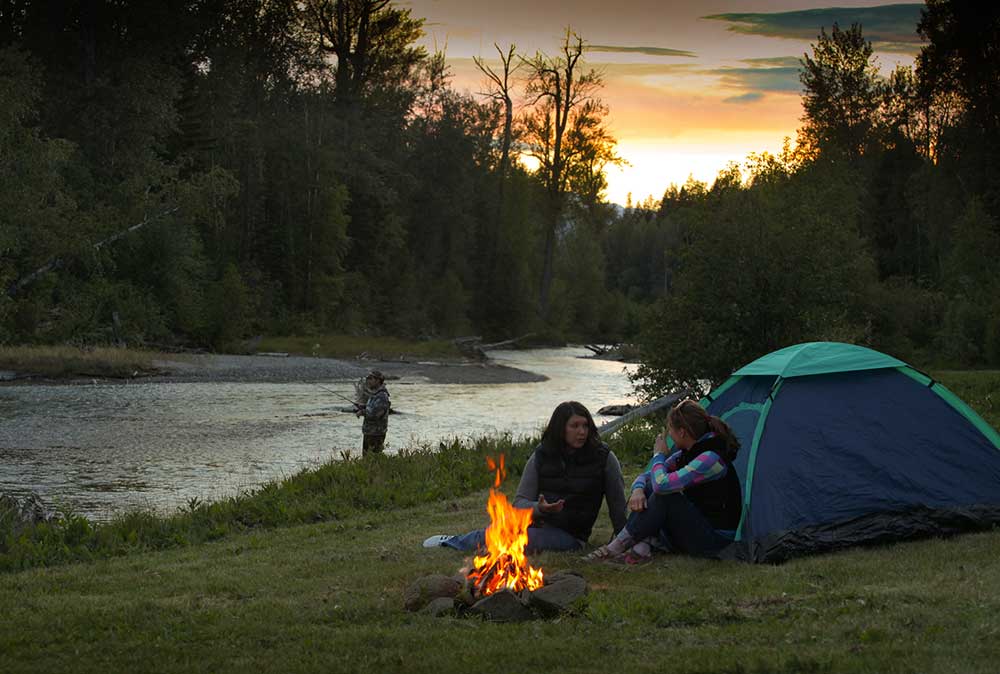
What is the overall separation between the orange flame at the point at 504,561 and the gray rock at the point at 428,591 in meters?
0.15

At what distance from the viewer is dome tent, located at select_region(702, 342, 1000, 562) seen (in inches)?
393

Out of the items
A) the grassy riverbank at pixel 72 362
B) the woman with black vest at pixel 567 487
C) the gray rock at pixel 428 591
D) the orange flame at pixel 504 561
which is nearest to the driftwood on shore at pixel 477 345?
the grassy riverbank at pixel 72 362

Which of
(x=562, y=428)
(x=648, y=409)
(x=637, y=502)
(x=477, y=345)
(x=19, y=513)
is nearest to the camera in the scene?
(x=637, y=502)

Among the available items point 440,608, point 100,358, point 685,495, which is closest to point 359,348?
point 100,358

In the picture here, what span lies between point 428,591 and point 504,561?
2.13ft

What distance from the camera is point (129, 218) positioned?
152 ft

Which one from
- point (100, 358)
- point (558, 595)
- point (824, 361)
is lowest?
point (100, 358)

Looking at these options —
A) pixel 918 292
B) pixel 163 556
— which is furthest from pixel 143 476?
pixel 918 292

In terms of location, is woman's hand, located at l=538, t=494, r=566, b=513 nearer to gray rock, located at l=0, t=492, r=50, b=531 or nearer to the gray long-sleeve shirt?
the gray long-sleeve shirt

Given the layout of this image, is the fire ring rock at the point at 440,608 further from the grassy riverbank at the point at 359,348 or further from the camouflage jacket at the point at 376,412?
the grassy riverbank at the point at 359,348

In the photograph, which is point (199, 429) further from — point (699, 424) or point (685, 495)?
point (699, 424)

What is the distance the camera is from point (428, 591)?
7.95m

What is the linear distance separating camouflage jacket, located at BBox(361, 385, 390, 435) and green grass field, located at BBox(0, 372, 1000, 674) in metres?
7.08

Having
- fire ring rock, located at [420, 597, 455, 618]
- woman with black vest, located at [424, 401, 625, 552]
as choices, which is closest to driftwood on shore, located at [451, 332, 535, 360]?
woman with black vest, located at [424, 401, 625, 552]
